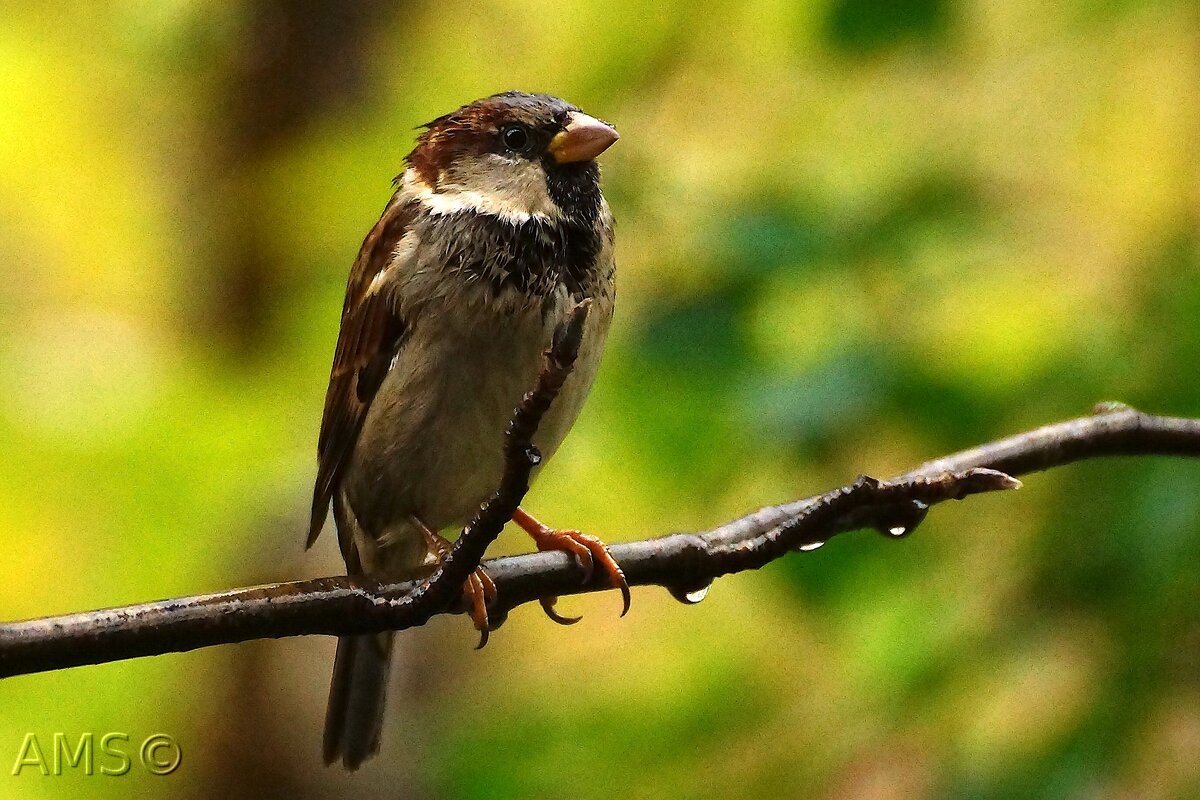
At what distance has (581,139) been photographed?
100 inches

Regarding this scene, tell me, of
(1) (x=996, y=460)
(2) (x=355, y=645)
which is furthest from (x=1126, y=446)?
(2) (x=355, y=645)

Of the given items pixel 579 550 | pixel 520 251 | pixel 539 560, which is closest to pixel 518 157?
pixel 520 251

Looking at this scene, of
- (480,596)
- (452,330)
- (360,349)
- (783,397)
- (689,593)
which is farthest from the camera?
(360,349)

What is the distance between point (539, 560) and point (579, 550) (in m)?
0.20

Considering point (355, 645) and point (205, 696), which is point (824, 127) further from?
point (205, 696)

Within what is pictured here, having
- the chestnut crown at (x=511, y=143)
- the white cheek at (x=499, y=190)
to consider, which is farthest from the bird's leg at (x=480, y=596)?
the chestnut crown at (x=511, y=143)

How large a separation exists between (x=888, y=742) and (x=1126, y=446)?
79 centimetres

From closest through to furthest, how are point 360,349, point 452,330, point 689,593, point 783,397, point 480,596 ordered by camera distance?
point 689,593, point 480,596, point 452,330, point 783,397, point 360,349

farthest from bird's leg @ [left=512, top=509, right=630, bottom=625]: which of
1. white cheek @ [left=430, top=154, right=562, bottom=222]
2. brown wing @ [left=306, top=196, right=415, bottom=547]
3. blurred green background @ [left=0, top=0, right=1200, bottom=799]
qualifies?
white cheek @ [left=430, top=154, right=562, bottom=222]

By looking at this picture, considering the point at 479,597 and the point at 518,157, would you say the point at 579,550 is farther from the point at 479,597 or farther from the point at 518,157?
the point at 518,157

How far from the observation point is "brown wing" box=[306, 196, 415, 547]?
101 inches

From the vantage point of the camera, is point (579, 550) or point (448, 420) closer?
point (579, 550)

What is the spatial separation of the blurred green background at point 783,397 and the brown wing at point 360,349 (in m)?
0.26

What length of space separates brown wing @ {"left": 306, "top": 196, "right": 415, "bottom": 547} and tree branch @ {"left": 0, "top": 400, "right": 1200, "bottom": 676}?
696mm
